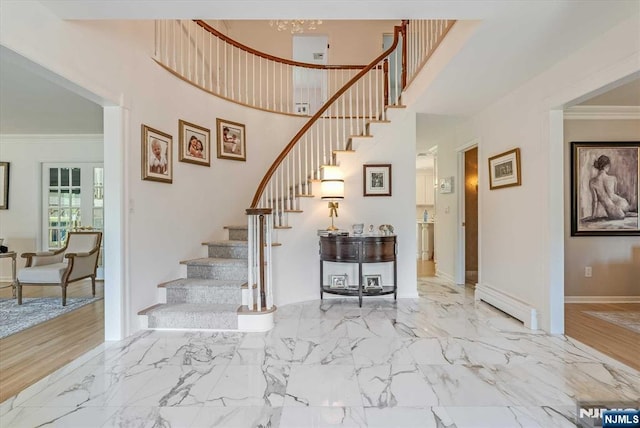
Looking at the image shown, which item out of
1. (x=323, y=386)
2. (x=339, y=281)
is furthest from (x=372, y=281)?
(x=323, y=386)

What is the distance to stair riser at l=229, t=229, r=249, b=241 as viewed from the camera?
14.5 ft

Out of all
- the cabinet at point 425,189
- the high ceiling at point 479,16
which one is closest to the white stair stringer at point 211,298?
the high ceiling at point 479,16

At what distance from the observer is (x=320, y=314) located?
3684 mm

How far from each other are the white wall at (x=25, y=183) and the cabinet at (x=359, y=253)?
15.1ft

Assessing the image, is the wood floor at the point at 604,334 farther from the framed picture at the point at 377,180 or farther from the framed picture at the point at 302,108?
the framed picture at the point at 302,108

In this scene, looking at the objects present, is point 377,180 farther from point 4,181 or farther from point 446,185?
point 4,181

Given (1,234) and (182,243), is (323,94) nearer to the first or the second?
(182,243)

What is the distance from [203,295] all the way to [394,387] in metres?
2.25

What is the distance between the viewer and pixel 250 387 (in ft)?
7.03

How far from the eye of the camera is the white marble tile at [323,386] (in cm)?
198

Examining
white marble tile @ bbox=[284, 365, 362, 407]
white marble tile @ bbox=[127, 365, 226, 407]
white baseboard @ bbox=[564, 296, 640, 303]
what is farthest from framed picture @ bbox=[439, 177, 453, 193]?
white marble tile @ bbox=[127, 365, 226, 407]

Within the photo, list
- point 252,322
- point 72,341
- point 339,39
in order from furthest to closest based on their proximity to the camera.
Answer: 1. point 339,39
2. point 252,322
3. point 72,341

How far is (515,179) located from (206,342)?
11.7 feet

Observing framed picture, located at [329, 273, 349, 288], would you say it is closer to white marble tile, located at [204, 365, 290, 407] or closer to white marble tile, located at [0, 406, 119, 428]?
white marble tile, located at [204, 365, 290, 407]
